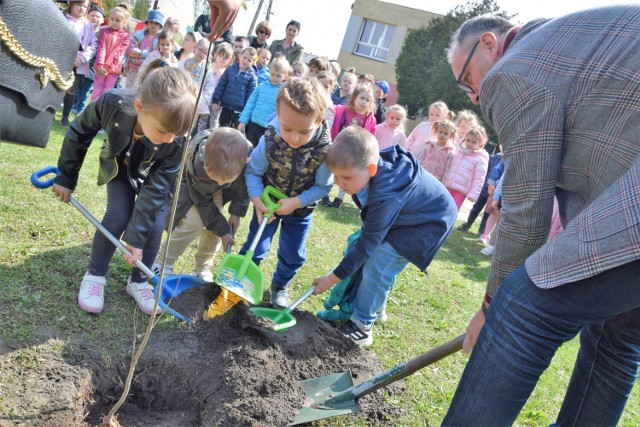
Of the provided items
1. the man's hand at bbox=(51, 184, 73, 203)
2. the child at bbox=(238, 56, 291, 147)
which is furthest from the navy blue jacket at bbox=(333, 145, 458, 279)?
the child at bbox=(238, 56, 291, 147)

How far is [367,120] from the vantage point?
710 cm

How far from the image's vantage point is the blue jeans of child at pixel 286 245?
146 inches

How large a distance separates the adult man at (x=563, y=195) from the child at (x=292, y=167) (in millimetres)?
1475

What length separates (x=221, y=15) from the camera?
139cm

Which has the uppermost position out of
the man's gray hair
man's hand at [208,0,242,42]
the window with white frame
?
the window with white frame

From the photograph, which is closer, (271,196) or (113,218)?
(113,218)

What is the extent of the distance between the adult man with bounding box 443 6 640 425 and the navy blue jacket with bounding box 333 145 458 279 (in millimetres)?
1236

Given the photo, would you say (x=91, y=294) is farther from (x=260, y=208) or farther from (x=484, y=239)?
(x=484, y=239)

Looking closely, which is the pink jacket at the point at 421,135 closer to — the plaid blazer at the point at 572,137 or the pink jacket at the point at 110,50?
the pink jacket at the point at 110,50

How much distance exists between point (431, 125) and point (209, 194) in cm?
481

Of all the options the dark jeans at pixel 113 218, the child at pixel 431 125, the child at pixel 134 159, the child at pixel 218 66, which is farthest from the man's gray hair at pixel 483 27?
the child at pixel 218 66

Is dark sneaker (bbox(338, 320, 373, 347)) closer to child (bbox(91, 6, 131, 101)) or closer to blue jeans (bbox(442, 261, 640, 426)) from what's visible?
blue jeans (bbox(442, 261, 640, 426))

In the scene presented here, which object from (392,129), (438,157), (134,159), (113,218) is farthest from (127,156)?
(438,157)

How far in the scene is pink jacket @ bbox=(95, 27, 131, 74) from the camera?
8039mm
